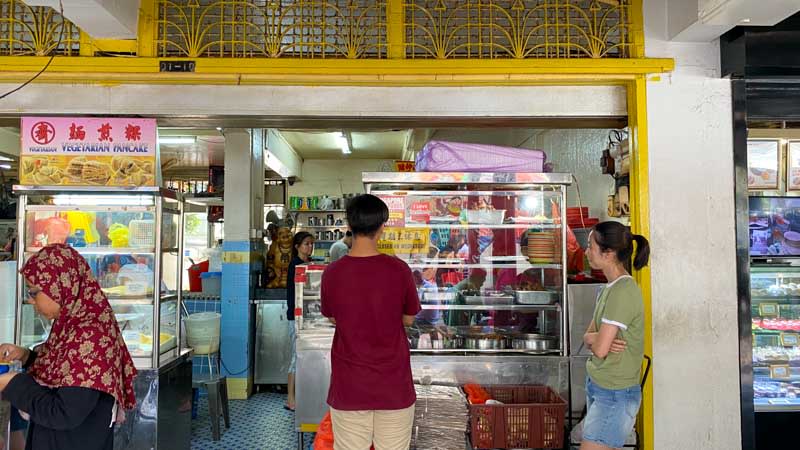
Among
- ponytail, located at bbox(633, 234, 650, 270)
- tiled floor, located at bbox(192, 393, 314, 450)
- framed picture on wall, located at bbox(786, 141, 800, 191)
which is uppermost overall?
framed picture on wall, located at bbox(786, 141, 800, 191)

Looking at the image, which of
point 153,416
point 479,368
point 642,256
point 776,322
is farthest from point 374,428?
point 776,322

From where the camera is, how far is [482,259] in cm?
402

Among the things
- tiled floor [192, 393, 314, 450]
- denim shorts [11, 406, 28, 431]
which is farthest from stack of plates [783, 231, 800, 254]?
denim shorts [11, 406, 28, 431]

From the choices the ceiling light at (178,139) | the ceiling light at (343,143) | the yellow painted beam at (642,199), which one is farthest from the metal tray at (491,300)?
the ceiling light at (343,143)

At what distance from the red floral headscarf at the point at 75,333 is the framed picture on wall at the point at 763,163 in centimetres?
414

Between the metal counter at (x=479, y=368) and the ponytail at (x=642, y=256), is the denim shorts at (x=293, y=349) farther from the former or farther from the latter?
the ponytail at (x=642, y=256)

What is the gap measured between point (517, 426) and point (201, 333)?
2.67m

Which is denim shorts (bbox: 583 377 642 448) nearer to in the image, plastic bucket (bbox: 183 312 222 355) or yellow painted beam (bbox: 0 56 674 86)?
yellow painted beam (bbox: 0 56 674 86)

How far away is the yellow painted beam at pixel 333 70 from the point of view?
10.8ft

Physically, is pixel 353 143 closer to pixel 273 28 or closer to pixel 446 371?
pixel 273 28

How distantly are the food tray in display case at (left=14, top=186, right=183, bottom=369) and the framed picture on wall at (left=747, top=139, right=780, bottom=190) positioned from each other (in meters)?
4.17

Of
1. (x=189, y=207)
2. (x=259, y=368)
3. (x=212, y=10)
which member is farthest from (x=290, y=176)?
(x=212, y=10)

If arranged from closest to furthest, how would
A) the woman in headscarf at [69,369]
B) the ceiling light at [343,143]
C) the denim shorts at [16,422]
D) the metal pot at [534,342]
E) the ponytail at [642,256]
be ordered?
1. the woman in headscarf at [69,369]
2. the denim shorts at [16,422]
3. the ponytail at [642,256]
4. the metal pot at [534,342]
5. the ceiling light at [343,143]

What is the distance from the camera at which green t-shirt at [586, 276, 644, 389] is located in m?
2.45
